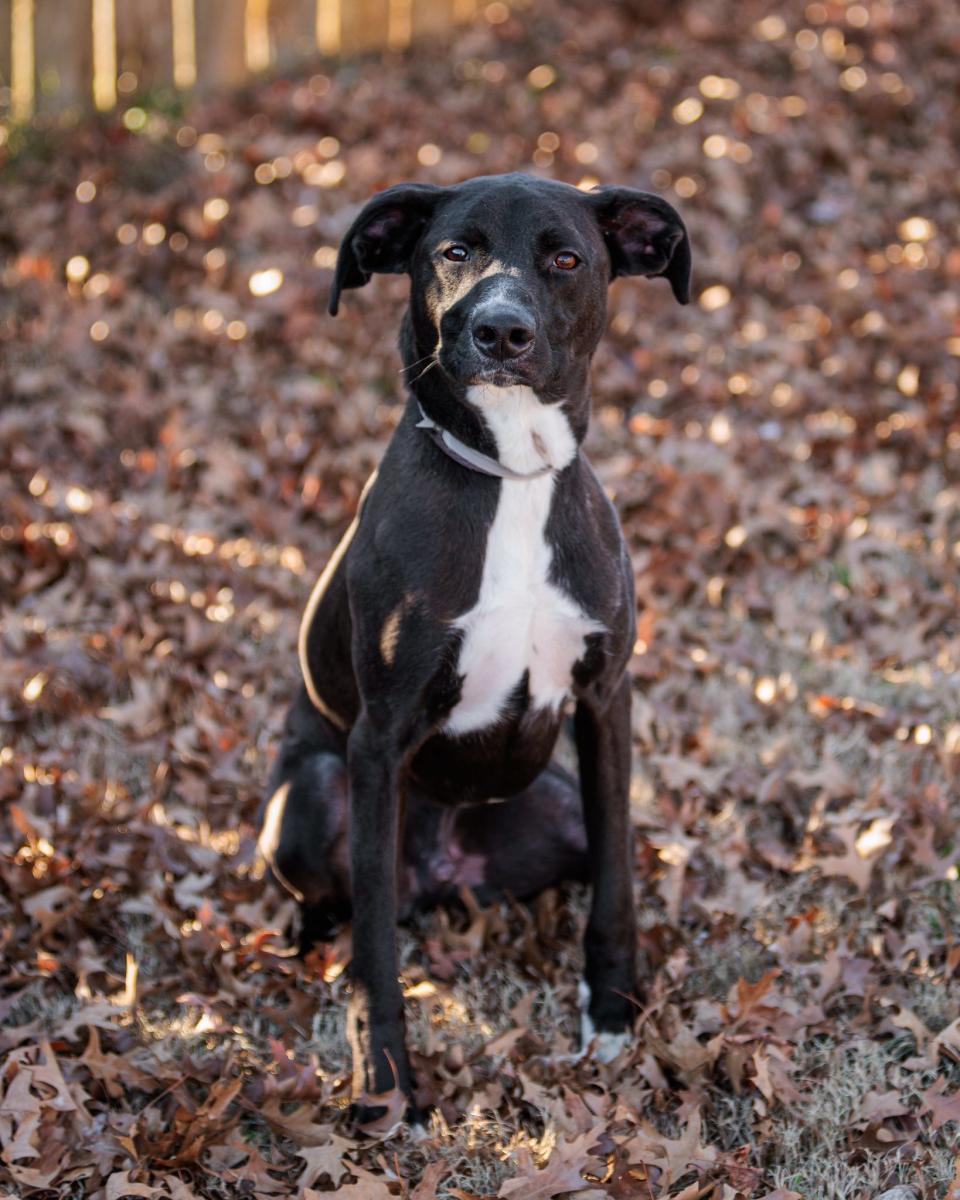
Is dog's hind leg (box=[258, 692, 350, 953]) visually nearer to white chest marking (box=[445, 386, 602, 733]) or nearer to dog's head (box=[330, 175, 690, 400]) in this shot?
white chest marking (box=[445, 386, 602, 733])

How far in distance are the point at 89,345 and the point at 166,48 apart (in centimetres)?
255

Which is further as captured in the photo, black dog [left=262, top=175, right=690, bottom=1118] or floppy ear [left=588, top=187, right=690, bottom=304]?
floppy ear [left=588, top=187, right=690, bottom=304]

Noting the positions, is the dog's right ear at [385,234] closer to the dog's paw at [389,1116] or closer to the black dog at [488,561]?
the black dog at [488,561]

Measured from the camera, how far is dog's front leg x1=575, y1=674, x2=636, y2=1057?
3.39m

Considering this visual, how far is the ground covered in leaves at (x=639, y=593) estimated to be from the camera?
126 inches

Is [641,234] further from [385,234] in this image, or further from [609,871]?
[609,871]

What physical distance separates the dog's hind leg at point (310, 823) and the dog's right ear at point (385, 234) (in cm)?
109

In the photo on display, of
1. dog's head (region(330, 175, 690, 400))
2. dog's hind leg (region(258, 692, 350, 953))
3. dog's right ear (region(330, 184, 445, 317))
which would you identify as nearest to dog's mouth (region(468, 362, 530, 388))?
dog's head (region(330, 175, 690, 400))

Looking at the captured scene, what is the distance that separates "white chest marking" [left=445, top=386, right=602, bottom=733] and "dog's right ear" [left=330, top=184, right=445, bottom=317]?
1.53 feet

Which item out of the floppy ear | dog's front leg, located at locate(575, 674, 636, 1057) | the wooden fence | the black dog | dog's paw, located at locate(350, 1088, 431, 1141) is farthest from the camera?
the wooden fence

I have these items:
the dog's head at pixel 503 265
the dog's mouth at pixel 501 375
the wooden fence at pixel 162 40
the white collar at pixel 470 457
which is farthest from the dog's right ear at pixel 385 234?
the wooden fence at pixel 162 40

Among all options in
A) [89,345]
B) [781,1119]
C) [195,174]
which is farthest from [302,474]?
[781,1119]

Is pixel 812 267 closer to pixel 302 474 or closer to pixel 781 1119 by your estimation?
pixel 302 474

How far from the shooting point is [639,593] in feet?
17.3
